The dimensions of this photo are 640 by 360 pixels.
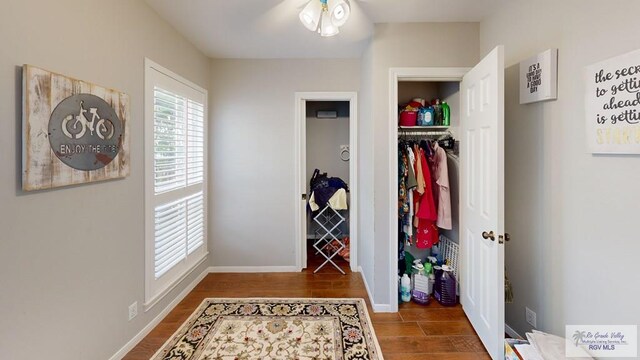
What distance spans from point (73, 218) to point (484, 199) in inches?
98.8

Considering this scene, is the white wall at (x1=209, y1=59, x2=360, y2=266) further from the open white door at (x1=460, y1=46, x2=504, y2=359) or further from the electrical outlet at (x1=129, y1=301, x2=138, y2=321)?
the open white door at (x1=460, y1=46, x2=504, y2=359)

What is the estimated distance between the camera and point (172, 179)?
2518mm

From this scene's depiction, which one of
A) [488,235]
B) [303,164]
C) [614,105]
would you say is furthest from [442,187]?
[303,164]

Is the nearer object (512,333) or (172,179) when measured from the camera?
(512,333)

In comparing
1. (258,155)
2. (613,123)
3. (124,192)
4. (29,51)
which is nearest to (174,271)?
(124,192)

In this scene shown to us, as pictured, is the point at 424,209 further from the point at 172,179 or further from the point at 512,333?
the point at 172,179

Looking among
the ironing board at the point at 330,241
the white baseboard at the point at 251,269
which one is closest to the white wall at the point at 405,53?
the ironing board at the point at 330,241

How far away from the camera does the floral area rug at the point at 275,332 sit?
6.30ft

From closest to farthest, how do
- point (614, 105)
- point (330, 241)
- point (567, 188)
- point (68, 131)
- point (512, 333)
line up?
point (614, 105) → point (68, 131) → point (567, 188) → point (512, 333) → point (330, 241)

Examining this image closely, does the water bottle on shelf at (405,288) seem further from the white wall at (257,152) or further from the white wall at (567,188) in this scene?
the white wall at (257,152)

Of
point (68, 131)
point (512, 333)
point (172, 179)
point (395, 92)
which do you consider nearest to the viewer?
point (68, 131)

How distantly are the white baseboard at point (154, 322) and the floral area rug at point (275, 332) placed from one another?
216 millimetres

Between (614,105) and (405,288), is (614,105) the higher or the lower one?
the higher one

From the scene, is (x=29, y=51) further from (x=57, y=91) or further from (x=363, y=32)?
(x=363, y=32)
